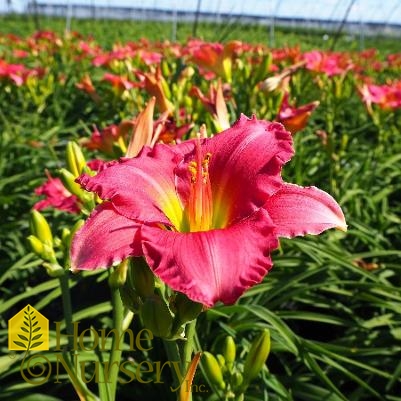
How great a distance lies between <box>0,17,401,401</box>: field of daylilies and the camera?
0.71 meters

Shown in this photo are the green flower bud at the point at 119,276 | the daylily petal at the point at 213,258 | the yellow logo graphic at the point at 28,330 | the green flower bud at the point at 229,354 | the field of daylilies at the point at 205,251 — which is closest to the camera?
the daylily petal at the point at 213,258

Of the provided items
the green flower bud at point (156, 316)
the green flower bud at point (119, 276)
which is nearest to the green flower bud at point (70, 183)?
the green flower bud at point (119, 276)

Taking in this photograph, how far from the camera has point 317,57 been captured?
3133mm

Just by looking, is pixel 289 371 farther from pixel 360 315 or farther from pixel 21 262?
pixel 21 262

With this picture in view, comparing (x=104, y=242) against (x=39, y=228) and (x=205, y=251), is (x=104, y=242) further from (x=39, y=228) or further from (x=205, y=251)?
(x=39, y=228)

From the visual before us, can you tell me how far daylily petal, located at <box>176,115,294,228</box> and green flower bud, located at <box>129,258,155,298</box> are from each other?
0.46 feet

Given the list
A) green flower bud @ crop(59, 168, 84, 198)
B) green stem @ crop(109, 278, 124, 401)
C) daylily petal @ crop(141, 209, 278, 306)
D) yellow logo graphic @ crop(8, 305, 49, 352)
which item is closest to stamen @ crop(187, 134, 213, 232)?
daylily petal @ crop(141, 209, 278, 306)

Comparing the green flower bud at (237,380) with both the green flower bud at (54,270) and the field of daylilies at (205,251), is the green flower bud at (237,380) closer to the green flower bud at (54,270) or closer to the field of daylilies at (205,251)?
the field of daylilies at (205,251)

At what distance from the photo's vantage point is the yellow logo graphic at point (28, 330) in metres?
1.10

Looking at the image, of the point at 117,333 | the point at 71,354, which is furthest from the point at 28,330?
the point at 117,333

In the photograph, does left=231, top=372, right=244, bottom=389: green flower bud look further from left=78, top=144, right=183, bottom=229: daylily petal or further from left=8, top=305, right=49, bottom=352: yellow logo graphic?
left=8, top=305, right=49, bottom=352: yellow logo graphic

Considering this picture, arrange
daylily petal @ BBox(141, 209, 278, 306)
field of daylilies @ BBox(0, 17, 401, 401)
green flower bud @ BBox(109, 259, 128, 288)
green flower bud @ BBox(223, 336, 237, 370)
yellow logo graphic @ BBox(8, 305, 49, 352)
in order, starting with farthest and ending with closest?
yellow logo graphic @ BBox(8, 305, 49, 352) < green flower bud @ BBox(223, 336, 237, 370) < green flower bud @ BBox(109, 259, 128, 288) < field of daylilies @ BBox(0, 17, 401, 401) < daylily petal @ BBox(141, 209, 278, 306)

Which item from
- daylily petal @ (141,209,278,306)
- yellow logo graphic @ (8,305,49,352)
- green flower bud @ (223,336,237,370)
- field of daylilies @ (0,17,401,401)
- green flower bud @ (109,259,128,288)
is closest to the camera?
daylily petal @ (141,209,278,306)

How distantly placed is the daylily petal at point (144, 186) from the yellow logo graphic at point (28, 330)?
0.46m
